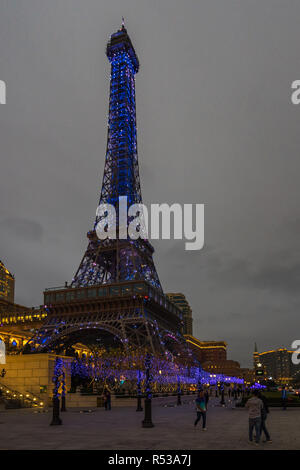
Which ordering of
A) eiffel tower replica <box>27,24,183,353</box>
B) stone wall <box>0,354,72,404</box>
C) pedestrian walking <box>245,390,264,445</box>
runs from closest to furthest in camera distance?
1. pedestrian walking <box>245,390,264,445</box>
2. stone wall <box>0,354,72,404</box>
3. eiffel tower replica <box>27,24,183,353</box>

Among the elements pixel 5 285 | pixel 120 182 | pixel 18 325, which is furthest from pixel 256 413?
pixel 5 285

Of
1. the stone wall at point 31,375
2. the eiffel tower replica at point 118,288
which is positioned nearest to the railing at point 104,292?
the eiffel tower replica at point 118,288

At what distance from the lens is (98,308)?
79250mm

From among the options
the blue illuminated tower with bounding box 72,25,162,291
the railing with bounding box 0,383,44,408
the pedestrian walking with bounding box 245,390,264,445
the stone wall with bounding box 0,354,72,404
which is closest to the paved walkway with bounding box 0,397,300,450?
the pedestrian walking with bounding box 245,390,264,445

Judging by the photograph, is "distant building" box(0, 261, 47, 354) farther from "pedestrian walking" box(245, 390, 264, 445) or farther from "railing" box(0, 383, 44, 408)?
"pedestrian walking" box(245, 390, 264, 445)

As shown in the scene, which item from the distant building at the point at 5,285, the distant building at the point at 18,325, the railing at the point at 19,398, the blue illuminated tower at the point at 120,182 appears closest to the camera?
the railing at the point at 19,398

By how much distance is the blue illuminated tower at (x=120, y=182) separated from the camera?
88.0 m

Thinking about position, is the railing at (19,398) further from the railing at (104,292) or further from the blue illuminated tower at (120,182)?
the blue illuminated tower at (120,182)

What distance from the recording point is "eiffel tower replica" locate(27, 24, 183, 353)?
74250 millimetres

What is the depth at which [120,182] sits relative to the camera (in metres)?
99.4

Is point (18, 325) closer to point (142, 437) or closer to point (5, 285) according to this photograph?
point (5, 285)

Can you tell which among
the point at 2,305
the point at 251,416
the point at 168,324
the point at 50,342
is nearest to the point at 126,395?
the point at 50,342

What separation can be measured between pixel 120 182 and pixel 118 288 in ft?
96.1

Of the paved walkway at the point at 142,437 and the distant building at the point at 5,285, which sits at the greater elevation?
the distant building at the point at 5,285
